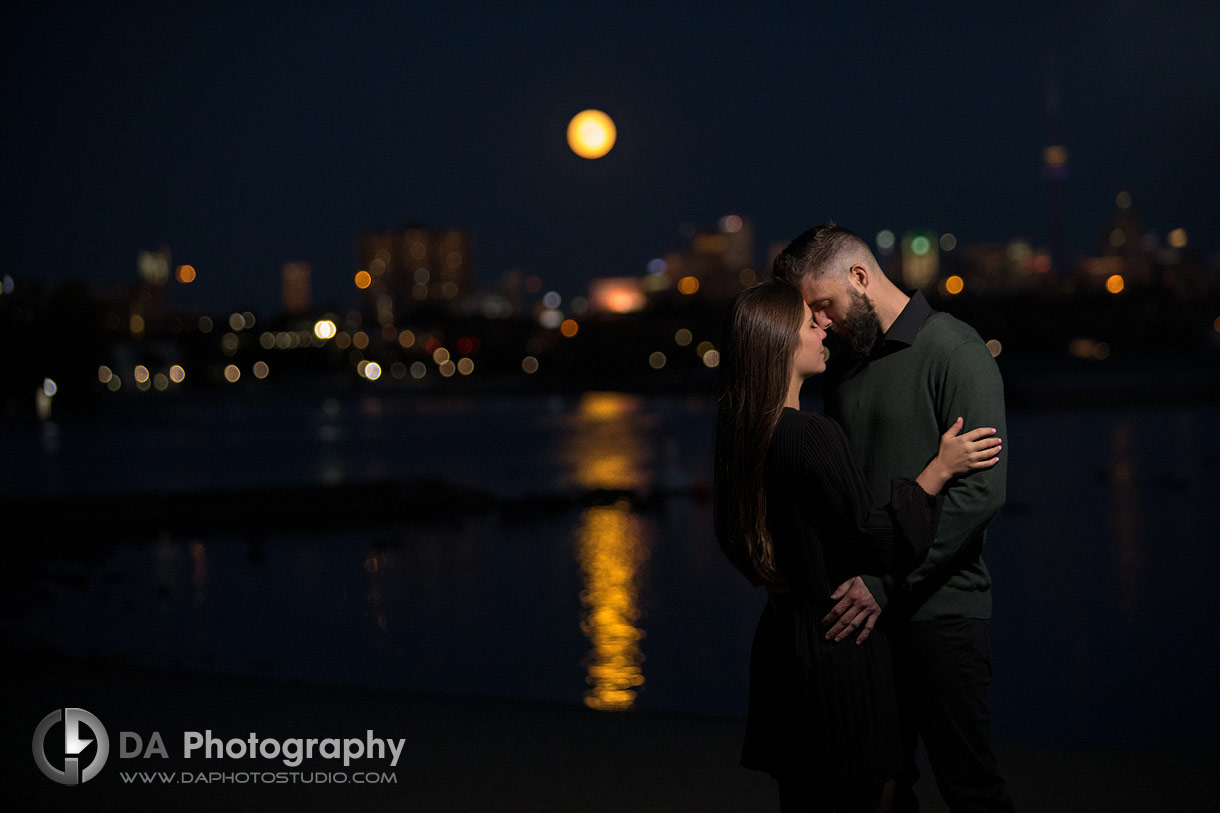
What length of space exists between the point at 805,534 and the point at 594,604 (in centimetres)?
1339

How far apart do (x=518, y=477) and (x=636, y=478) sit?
4.02m

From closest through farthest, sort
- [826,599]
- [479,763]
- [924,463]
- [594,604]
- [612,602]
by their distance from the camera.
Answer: [826,599] < [924,463] < [479,763] < [594,604] < [612,602]

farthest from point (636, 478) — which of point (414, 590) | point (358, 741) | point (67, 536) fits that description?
point (358, 741)

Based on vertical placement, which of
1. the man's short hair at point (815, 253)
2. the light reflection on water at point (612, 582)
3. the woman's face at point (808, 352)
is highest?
the man's short hair at point (815, 253)

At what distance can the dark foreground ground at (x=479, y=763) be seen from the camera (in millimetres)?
5254

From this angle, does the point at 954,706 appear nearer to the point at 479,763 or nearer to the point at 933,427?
the point at 933,427

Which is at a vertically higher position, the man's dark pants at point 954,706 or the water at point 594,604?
the man's dark pants at point 954,706

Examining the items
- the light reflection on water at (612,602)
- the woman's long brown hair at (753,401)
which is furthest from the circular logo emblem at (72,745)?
the woman's long brown hair at (753,401)

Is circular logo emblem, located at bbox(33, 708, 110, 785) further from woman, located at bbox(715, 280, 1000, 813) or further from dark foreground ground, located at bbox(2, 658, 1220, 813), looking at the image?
woman, located at bbox(715, 280, 1000, 813)

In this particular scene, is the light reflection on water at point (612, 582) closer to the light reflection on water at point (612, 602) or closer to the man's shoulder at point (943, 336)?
the light reflection on water at point (612, 602)

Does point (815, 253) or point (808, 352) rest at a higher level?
point (815, 253)

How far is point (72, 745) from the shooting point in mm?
5930

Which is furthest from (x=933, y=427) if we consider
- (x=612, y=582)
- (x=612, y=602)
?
(x=612, y=582)

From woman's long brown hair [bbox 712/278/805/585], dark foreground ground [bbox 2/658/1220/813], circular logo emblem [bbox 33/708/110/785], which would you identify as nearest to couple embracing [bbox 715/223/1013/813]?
woman's long brown hair [bbox 712/278/805/585]
